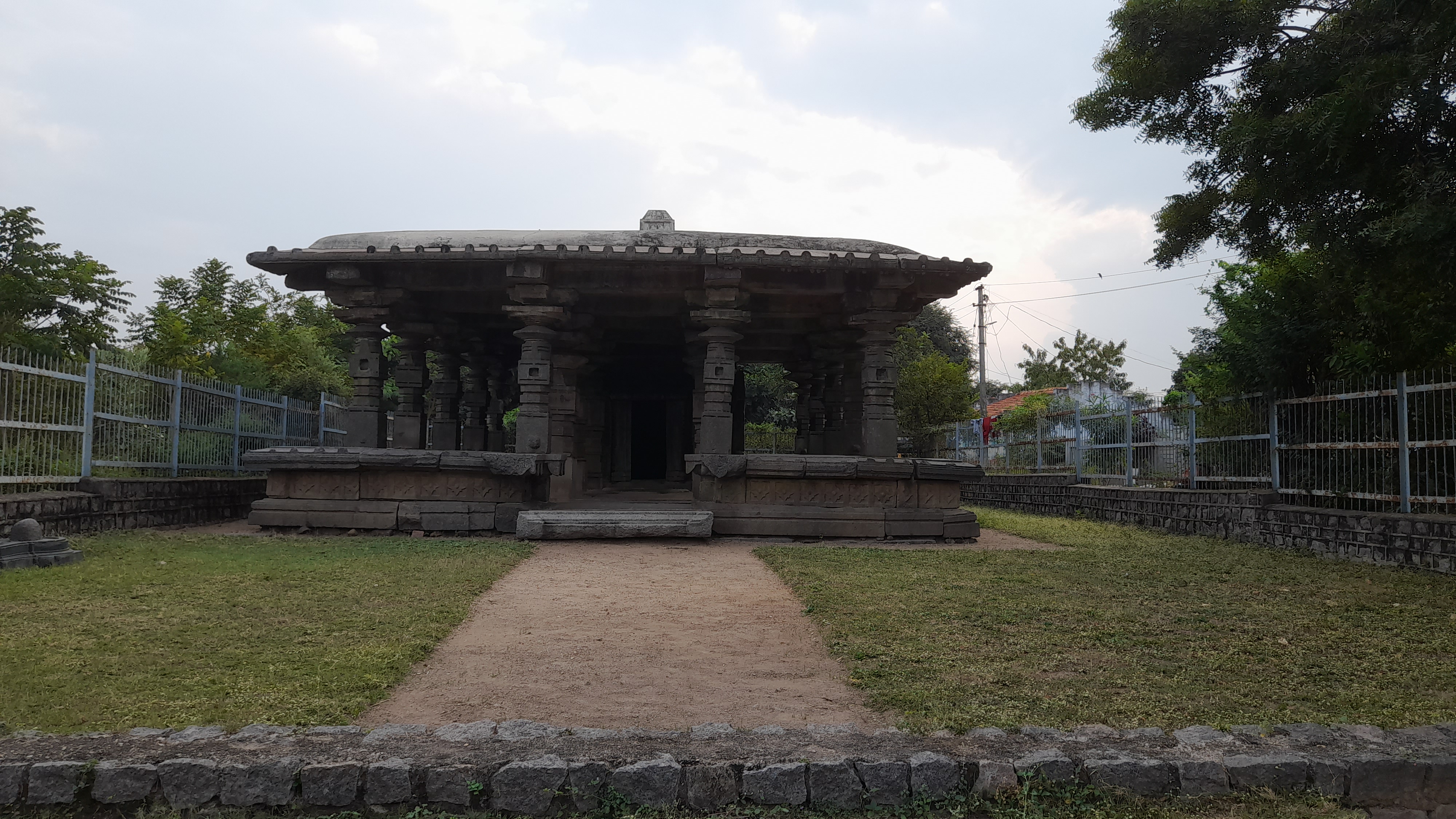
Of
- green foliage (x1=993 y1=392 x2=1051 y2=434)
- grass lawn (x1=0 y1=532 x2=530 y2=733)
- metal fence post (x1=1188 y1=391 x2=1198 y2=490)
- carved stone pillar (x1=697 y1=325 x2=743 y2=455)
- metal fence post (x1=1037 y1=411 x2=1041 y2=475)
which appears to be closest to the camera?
grass lawn (x1=0 y1=532 x2=530 y2=733)

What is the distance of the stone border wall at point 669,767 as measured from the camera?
8.91 feet

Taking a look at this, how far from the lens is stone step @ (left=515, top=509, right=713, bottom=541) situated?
9.84m

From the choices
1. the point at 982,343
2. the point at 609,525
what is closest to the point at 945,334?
the point at 982,343

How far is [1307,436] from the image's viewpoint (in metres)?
9.76

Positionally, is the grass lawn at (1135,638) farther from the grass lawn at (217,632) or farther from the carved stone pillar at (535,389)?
the carved stone pillar at (535,389)

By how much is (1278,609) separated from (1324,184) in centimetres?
381

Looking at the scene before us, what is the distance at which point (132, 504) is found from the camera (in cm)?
958

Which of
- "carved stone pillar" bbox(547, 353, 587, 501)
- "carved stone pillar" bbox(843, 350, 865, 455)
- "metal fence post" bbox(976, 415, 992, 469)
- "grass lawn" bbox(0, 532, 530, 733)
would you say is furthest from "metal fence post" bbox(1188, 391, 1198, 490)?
"grass lawn" bbox(0, 532, 530, 733)

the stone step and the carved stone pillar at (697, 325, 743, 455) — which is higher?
the carved stone pillar at (697, 325, 743, 455)

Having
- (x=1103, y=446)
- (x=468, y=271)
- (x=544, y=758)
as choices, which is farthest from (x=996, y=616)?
(x=1103, y=446)

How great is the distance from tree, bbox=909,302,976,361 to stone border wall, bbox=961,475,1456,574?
84.1 feet

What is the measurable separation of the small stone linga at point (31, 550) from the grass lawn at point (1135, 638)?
5667 mm

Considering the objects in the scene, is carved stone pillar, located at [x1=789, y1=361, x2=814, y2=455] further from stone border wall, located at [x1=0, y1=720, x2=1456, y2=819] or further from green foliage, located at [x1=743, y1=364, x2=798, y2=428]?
green foliage, located at [x1=743, y1=364, x2=798, y2=428]

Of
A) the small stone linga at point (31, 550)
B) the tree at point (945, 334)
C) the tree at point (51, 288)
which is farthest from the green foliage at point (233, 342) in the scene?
the tree at point (945, 334)
